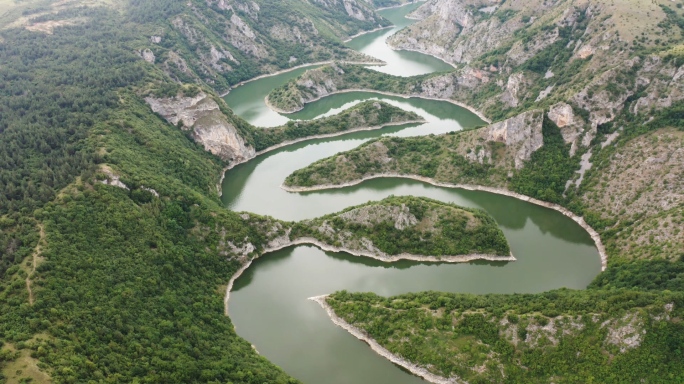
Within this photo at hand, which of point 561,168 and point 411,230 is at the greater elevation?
point 561,168

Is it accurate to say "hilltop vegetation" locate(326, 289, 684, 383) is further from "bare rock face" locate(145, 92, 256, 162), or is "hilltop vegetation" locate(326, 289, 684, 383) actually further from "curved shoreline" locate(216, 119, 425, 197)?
"bare rock face" locate(145, 92, 256, 162)

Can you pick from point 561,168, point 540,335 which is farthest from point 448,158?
point 540,335

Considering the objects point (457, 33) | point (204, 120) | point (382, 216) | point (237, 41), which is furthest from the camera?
point (457, 33)

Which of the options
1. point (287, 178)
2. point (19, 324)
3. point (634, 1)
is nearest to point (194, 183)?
point (287, 178)

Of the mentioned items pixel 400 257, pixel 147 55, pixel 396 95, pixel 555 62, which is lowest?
pixel 147 55

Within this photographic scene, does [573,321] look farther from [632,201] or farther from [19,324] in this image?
[19,324]

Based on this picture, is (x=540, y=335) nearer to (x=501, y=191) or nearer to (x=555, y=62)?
(x=501, y=191)

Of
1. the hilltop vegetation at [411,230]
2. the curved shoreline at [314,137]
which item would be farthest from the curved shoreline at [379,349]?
the curved shoreline at [314,137]
